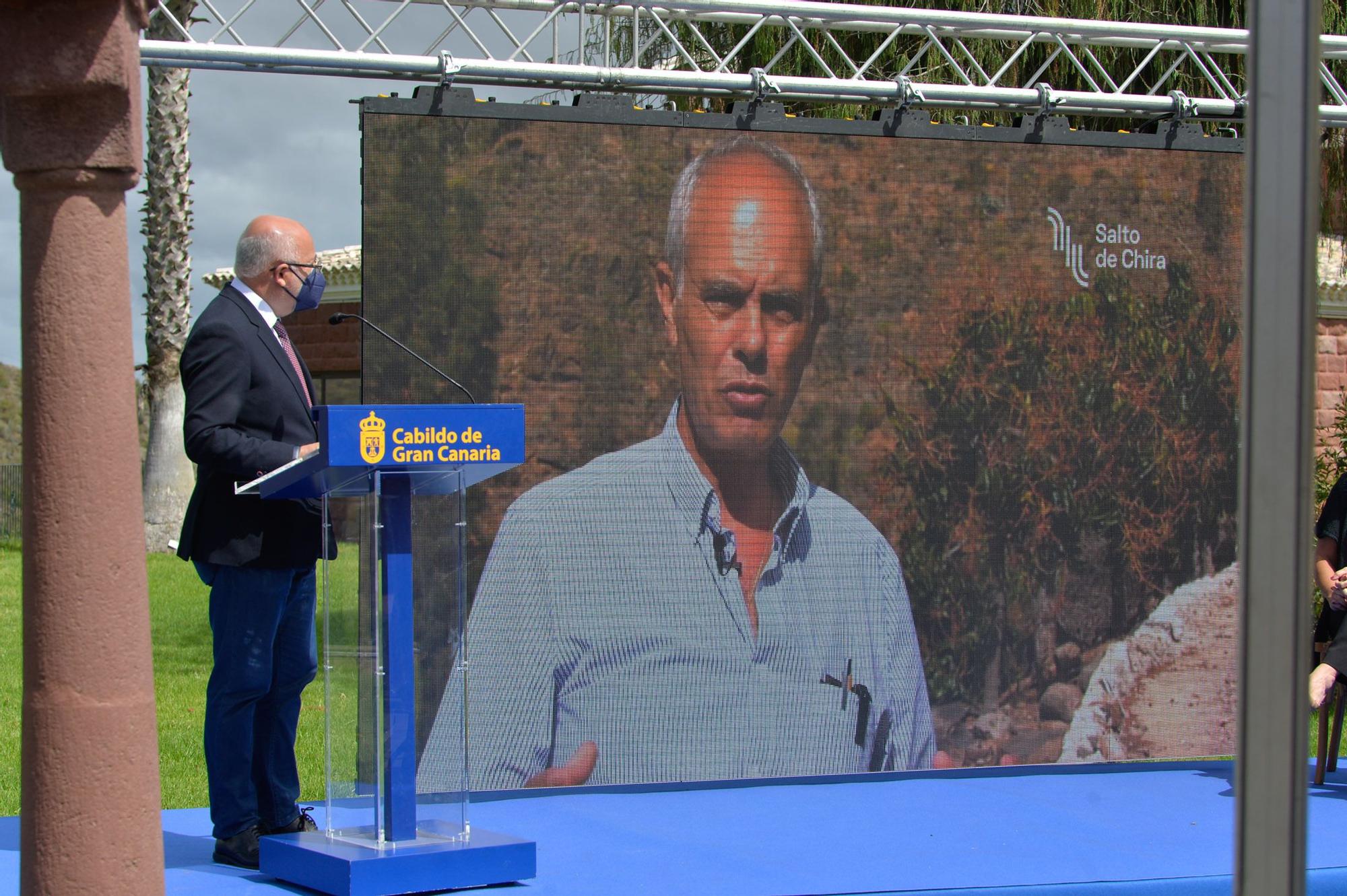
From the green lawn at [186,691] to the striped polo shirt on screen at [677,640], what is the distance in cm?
136

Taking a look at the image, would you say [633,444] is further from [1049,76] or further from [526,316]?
[1049,76]

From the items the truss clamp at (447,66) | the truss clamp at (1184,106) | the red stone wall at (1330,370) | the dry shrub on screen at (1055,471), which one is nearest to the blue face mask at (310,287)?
the truss clamp at (447,66)

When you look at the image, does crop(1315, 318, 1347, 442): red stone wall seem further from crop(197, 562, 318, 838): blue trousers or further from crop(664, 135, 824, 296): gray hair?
crop(197, 562, 318, 838): blue trousers

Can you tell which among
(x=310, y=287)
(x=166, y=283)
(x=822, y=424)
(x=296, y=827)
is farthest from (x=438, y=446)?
(x=166, y=283)

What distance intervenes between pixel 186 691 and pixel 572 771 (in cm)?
537

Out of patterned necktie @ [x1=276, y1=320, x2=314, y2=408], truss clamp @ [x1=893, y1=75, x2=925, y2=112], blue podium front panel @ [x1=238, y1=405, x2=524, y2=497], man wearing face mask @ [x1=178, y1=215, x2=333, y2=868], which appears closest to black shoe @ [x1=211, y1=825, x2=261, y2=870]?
man wearing face mask @ [x1=178, y1=215, x2=333, y2=868]

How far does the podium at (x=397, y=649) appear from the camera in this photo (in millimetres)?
3777

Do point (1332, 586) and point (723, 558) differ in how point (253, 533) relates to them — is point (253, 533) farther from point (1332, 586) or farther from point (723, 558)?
point (1332, 586)

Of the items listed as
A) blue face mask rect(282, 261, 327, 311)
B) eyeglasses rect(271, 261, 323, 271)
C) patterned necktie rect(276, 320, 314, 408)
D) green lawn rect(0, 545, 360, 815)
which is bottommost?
green lawn rect(0, 545, 360, 815)

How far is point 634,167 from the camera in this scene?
18.2 ft

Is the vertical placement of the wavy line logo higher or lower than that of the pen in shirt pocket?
higher

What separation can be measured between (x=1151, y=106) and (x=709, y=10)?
6.13 feet

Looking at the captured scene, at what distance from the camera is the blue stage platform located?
13.1 feet

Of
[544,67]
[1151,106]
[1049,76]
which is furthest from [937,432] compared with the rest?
[1049,76]
